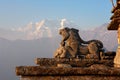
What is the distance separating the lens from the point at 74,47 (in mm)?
18469

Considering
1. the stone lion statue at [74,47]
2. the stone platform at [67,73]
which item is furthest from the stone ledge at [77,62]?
the stone platform at [67,73]

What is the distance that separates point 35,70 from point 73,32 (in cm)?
1077

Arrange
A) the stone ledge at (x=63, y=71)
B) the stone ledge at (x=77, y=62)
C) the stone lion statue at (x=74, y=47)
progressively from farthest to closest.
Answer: the stone lion statue at (x=74, y=47)
the stone ledge at (x=77, y=62)
the stone ledge at (x=63, y=71)

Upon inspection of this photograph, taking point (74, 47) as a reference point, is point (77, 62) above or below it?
below

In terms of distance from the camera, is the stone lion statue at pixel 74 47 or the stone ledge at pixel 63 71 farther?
the stone lion statue at pixel 74 47

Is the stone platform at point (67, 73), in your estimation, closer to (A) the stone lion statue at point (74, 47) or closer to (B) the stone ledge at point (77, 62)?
(B) the stone ledge at point (77, 62)

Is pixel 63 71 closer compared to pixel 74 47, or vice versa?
pixel 63 71

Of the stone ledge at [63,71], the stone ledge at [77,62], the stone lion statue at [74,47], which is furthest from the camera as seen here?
the stone lion statue at [74,47]

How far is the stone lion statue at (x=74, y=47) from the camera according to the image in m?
17.6

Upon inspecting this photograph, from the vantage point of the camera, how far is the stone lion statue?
17641 millimetres

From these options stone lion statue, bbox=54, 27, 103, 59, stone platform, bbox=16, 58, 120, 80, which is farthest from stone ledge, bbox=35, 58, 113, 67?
stone platform, bbox=16, 58, 120, 80

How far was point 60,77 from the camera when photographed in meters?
8.84

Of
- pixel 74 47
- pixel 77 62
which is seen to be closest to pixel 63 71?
pixel 77 62

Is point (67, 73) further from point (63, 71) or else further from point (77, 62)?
point (77, 62)
